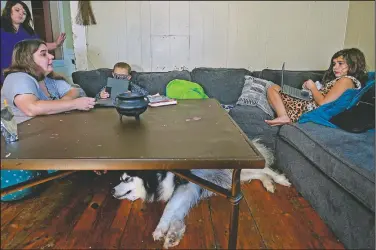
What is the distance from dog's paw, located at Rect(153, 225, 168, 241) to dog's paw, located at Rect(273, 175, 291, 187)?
0.81 meters

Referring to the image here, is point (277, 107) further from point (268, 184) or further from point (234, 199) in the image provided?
point (234, 199)

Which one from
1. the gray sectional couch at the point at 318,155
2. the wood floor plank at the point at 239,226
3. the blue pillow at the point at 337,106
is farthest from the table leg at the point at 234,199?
the blue pillow at the point at 337,106

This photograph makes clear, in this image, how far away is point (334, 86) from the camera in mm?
1953

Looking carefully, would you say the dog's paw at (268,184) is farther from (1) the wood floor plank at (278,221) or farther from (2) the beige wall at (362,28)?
(2) the beige wall at (362,28)

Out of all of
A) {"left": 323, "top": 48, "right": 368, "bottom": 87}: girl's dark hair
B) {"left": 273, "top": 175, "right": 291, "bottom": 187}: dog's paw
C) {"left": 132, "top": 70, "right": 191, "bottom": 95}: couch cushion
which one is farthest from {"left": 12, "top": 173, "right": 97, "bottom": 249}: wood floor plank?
{"left": 323, "top": 48, "right": 368, "bottom": 87}: girl's dark hair

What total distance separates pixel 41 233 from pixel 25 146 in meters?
0.55

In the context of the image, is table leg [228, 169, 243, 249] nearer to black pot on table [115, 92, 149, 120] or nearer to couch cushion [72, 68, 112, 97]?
black pot on table [115, 92, 149, 120]

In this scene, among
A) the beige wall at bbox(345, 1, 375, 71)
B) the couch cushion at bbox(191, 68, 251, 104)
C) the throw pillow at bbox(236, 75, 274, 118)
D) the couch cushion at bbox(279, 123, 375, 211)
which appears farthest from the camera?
the couch cushion at bbox(191, 68, 251, 104)

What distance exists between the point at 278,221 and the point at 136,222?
0.68 m

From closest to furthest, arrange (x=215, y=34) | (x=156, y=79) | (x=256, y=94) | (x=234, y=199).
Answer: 1. (x=234, y=199)
2. (x=256, y=94)
3. (x=156, y=79)
4. (x=215, y=34)

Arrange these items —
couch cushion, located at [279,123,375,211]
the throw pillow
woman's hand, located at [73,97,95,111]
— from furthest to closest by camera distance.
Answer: the throw pillow < woman's hand, located at [73,97,95,111] < couch cushion, located at [279,123,375,211]

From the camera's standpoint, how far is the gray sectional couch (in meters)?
1.14

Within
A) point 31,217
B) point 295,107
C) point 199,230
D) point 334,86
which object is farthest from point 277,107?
point 31,217

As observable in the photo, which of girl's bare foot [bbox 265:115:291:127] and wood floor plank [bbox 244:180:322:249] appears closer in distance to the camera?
wood floor plank [bbox 244:180:322:249]
